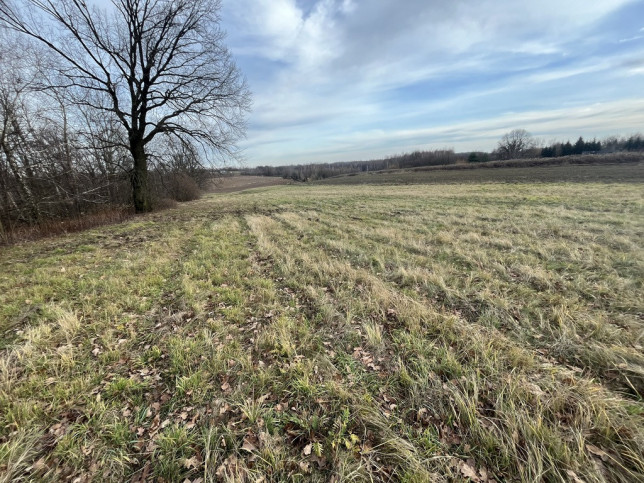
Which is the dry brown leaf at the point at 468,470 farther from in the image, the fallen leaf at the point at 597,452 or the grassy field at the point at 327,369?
the fallen leaf at the point at 597,452

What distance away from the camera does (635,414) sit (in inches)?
89.9

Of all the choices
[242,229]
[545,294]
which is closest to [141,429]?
[545,294]

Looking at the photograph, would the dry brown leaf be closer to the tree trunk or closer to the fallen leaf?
the fallen leaf

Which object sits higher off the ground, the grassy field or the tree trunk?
the tree trunk

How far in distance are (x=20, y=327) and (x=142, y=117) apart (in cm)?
1403

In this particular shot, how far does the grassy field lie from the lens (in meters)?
2.08

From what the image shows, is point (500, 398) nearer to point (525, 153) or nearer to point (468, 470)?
point (468, 470)

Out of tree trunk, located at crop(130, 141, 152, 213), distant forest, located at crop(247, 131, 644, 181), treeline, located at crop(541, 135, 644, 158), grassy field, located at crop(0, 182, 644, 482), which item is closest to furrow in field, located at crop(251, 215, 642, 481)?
grassy field, located at crop(0, 182, 644, 482)

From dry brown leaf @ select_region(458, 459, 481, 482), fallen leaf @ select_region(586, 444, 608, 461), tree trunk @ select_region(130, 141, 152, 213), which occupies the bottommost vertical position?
dry brown leaf @ select_region(458, 459, 481, 482)

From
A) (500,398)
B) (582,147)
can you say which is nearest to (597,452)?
(500,398)

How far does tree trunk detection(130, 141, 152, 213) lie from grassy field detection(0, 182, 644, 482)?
938 centimetres

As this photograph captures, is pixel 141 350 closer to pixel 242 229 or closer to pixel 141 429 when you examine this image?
pixel 141 429

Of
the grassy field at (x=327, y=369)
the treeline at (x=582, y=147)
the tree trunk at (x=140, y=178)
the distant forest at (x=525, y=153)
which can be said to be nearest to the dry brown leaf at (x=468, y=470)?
the grassy field at (x=327, y=369)

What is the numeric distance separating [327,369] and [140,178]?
16328 mm
